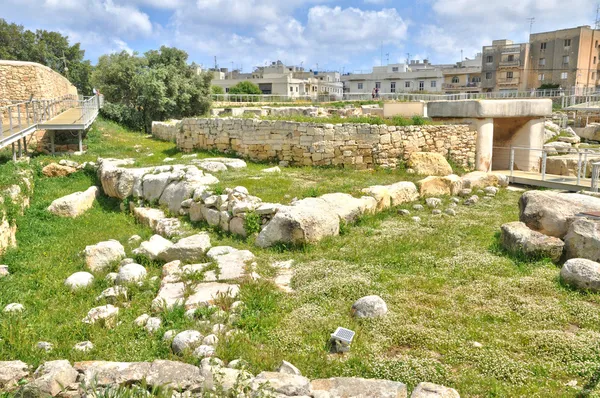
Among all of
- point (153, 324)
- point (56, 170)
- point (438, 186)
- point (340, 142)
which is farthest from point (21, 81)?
point (153, 324)

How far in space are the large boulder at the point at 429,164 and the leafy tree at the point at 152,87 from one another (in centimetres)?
1627

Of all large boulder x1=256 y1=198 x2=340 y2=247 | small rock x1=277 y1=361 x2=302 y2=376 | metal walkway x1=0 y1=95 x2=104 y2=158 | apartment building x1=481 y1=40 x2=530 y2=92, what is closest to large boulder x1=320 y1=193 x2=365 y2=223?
large boulder x1=256 y1=198 x2=340 y2=247

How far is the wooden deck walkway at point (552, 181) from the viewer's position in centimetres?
1262

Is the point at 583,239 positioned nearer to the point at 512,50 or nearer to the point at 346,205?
the point at 346,205

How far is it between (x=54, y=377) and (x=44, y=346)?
121cm

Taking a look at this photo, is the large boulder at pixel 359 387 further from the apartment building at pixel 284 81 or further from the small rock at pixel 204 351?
the apartment building at pixel 284 81

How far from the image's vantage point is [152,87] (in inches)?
993

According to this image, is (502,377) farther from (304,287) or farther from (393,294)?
(304,287)

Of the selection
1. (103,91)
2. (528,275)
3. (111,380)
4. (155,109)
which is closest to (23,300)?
(111,380)

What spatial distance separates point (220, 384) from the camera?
13.8ft

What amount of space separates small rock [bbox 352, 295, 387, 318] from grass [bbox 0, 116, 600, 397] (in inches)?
5.1

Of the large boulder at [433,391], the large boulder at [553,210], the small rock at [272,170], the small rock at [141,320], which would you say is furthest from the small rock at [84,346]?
the small rock at [272,170]

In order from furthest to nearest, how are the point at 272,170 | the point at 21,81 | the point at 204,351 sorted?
1. the point at 21,81
2. the point at 272,170
3. the point at 204,351

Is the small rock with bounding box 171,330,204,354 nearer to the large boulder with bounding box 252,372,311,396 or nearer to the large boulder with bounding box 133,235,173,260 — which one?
the large boulder with bounding box 252,372,311,396
